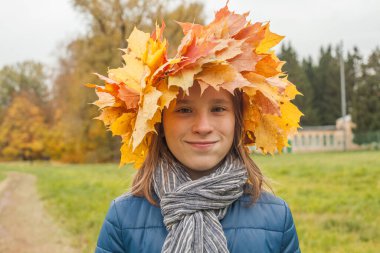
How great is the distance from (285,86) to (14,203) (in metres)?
9.30

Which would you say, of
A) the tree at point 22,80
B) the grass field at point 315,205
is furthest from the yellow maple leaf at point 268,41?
the tree at point 22,80

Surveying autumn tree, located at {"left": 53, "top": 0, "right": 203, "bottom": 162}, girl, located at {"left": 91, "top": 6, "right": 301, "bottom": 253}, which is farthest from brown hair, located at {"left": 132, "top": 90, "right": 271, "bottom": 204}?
autumn tree, located at {"left": 53, "top": 0, "right": 203, "bottom": 162}

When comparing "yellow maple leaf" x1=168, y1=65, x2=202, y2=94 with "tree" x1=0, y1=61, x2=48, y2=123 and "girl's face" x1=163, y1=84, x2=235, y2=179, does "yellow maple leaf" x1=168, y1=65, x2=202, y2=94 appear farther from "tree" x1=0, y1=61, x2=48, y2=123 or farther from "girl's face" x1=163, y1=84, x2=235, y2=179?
"tree" x1=0, y1=61, x2=48, y2=123

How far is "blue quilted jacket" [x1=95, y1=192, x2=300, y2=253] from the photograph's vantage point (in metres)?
1.92

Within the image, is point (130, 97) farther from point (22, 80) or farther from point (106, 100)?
point (22, 80)

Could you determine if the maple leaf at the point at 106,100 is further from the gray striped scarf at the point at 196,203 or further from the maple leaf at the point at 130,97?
the gray striped scarf at the point at 196,203

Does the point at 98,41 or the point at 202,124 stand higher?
the point at 98,41

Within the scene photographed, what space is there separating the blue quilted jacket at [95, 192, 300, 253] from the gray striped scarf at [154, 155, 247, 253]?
0.07 meters

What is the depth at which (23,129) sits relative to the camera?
41031mm

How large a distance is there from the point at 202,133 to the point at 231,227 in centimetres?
39

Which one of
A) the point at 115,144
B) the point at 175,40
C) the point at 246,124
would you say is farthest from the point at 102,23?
the point at 246,124

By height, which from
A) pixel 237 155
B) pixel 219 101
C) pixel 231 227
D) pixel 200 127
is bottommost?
pixel 231 227

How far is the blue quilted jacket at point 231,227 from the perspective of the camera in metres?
1.92

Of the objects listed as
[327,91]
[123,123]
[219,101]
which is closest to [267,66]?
[219,101]
